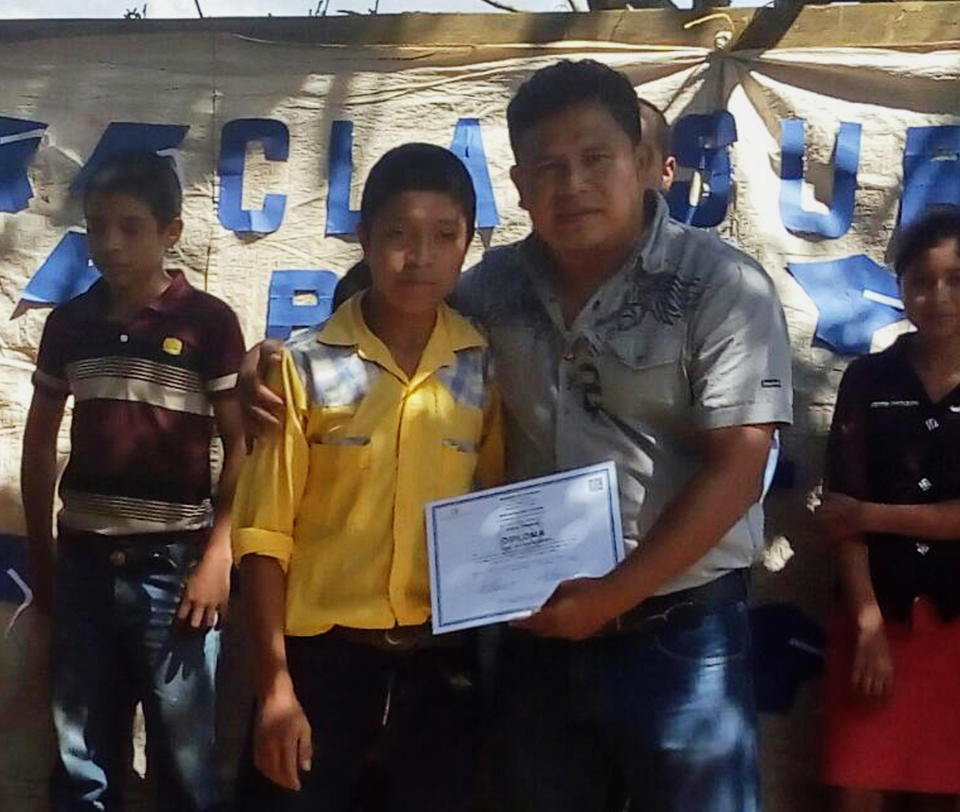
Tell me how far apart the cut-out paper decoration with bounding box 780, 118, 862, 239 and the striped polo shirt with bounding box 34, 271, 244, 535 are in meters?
1.17

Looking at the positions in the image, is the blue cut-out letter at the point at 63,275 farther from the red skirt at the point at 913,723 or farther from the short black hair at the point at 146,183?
the red skirt at the point at 913,723

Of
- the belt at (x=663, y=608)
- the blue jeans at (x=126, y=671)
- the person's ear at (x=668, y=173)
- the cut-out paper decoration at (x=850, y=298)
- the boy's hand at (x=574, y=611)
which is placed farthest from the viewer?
the cut-out paper decoration at (x=850, y=298)

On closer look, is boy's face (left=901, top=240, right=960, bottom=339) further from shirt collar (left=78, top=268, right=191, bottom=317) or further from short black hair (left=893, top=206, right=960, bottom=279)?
shirt collar (left=78, top=268, right=191, bottom=317)

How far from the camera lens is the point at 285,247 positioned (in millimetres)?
2885

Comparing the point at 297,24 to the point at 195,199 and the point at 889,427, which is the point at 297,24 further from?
the point at 889,427

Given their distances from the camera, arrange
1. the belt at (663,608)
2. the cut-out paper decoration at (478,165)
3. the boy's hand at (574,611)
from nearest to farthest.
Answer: the boy's hand at (574,611) < the belt at (663,608) < the cut-out paper decoration at (478,165)

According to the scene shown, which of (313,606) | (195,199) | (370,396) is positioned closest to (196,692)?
(313,606)

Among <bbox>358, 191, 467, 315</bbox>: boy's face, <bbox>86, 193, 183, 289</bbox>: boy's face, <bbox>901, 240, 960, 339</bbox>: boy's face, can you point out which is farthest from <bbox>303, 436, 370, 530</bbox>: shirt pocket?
<bbox>901, 240, 960, 339</bbox>: boy's face

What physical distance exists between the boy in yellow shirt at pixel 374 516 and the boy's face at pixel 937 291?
85 centimetres

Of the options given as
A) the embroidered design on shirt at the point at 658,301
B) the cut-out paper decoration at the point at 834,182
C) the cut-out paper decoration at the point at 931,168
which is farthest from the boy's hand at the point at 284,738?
the cut-out paper decoration at the point at 931,168

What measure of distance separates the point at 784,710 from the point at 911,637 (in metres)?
0.40

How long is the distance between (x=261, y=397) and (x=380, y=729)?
1.77 feet

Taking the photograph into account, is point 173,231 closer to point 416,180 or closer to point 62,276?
point 62,276

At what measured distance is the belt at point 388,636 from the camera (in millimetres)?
2021
